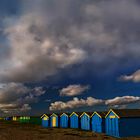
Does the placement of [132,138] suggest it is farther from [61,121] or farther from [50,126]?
[50,126]

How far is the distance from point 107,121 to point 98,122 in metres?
3.37

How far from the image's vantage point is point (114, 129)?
155 ft

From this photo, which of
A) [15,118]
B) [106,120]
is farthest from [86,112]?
[15,118]

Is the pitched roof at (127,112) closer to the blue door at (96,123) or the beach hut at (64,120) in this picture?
the blue door at (96,123)

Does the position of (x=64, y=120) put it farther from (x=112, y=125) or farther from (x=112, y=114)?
(x=112, y=114)

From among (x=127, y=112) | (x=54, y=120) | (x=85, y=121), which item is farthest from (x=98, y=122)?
(x=54, y=120)

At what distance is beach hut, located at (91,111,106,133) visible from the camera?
52031 mm

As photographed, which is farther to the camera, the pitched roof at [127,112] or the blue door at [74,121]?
the blue door at [74,121]

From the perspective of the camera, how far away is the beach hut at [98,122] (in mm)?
52031

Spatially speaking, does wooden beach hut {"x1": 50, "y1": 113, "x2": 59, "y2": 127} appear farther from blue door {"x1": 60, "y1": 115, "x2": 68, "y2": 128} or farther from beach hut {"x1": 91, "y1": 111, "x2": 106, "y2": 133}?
beach hut {"x1": 91, "y1": 111, "x2": 106, "y2": 133}

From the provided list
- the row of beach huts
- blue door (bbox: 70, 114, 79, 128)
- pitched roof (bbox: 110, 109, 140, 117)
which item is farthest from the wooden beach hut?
pitched roof (bbox: 110, 109, 140, 117)

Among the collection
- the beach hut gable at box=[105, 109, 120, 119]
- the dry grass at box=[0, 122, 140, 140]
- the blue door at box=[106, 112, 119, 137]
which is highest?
the beach hut gable at box=[105, 109, 120, 119]

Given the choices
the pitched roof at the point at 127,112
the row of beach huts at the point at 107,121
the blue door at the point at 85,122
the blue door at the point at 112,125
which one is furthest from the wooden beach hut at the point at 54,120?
the pitched roof at the point at 127,112

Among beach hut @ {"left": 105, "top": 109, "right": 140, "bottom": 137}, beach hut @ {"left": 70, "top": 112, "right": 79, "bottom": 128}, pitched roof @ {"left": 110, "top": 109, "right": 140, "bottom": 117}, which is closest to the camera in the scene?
beach hut @ {"left": 105, "top": 109, "right": 140, "bottom": 137}
